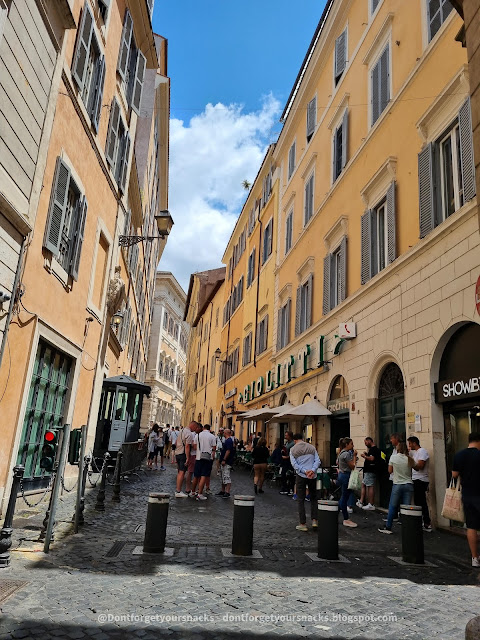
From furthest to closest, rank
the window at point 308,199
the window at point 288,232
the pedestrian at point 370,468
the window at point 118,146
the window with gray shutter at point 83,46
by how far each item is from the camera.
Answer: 1. the window at point 288,232
2. the window at point 308,199
3. the window at point 118,146
4. the pedestrian at point 370,468
5. the window with gray shutter at point 83,46

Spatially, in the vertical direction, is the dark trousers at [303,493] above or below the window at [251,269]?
below

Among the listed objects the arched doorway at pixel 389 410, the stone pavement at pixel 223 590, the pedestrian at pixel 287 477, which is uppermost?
the arched doorway at pixel 389 410

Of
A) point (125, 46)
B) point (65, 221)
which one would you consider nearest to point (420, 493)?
point (65, 221)

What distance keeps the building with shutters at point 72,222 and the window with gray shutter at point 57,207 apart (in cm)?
2

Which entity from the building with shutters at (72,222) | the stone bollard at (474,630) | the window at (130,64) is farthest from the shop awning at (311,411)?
the stone bollard at (474,630)

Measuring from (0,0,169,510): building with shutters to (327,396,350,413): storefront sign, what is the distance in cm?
673

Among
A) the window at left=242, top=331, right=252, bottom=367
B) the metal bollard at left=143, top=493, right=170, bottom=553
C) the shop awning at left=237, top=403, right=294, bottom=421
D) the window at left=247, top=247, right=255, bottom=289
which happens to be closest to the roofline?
the window at left=247, top=247, right=255, bottom=289

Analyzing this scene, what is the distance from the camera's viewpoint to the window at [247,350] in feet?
96.7

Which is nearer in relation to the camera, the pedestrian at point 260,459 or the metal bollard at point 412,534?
the metal bollard at point 412,534

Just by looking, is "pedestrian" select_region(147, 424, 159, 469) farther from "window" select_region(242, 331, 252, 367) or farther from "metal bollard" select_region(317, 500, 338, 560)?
"metal bollard" select_region(317, 500, 338, 560)

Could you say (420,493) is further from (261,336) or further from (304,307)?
(261,336)

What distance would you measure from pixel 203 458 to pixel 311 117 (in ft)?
48.7

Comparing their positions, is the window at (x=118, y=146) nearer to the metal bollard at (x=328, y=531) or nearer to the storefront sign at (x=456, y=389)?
the storefront sign at (x=456, y=389)

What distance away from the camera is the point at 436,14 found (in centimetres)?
1127
